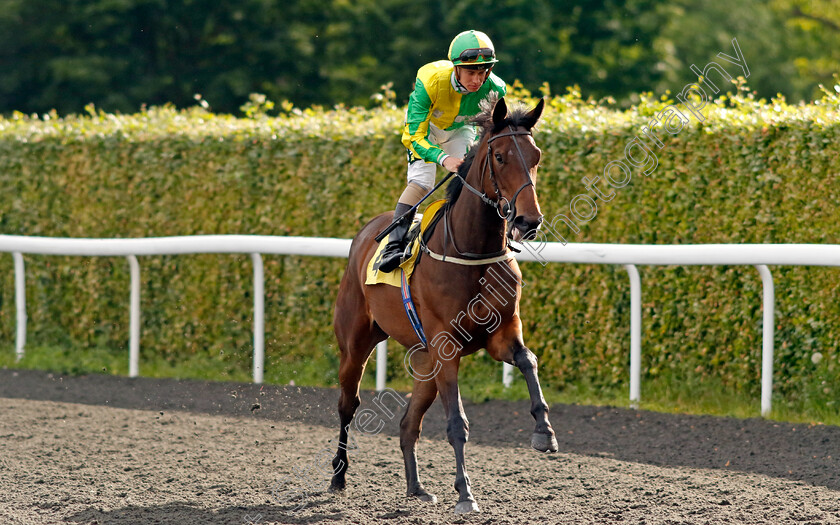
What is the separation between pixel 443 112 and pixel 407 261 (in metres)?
0.74

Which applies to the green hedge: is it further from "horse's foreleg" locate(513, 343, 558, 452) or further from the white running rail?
"horse's foreleg" locate(513, 343, 558, 452)

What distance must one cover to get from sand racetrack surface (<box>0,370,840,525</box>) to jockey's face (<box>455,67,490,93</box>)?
1.92m

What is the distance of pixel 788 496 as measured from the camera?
15.0ft

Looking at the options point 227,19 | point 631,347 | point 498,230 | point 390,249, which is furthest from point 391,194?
point 227,19

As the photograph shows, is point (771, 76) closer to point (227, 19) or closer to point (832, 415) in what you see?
point (227, 19)

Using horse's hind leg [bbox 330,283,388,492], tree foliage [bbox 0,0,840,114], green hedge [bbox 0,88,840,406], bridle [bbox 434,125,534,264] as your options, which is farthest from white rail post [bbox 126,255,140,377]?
tree foliage [bbox 0,0,840,114]

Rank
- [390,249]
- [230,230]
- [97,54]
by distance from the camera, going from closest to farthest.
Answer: [390,249] < [230,230] < [97,54]

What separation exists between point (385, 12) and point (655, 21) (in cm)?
515

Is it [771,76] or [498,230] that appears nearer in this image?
[498,230]

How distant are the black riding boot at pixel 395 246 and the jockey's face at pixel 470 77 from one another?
2.54 feet

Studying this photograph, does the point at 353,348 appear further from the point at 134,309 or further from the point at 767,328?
the point at 134,309

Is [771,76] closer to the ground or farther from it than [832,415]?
farther from it

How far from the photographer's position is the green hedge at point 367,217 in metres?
6.19

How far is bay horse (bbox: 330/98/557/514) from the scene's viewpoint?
13.3ft
